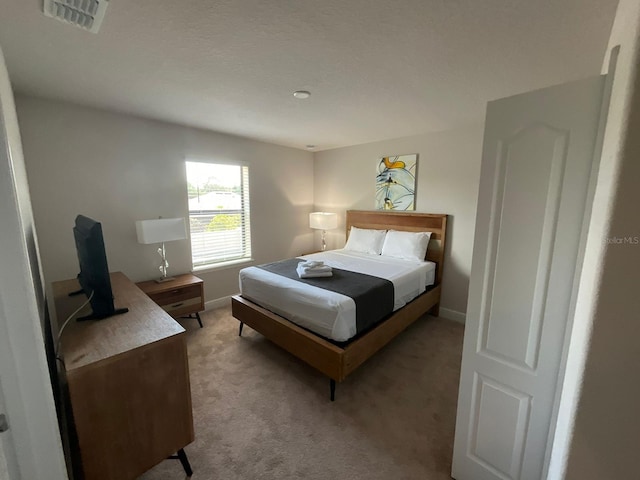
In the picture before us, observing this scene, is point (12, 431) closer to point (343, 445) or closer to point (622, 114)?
point (343, 445)

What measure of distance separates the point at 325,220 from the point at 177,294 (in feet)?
7.83

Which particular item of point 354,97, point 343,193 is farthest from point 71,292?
point 343,193

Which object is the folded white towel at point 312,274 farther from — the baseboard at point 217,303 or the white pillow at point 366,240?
the baseboard at point 217,303

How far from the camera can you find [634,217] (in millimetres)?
588

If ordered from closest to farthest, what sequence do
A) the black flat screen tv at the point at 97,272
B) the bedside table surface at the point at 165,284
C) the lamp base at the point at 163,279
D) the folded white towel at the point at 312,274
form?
the black flat screen tv at the point at 97,272 → the folded white towel at the point at 312,274 → the bedside table surface at the point at 165,284 → the lamp base at the point at 163,279

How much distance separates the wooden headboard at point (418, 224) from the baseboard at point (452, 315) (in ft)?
1.31

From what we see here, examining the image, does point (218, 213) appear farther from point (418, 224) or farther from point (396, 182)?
point (418, 224)

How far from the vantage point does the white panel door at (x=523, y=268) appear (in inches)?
39.8

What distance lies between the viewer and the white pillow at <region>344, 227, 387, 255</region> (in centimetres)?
372

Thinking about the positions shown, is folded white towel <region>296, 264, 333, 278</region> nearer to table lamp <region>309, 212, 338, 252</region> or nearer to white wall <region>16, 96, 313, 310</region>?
white wall <region>16, 96, 313, 310</region>

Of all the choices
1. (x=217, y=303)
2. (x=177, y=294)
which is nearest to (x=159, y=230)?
(x=177, y=294)

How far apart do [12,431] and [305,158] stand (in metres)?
4.35

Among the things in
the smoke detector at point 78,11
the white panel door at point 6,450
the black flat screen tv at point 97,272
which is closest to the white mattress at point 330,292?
the black flat screen tv at point 97,272

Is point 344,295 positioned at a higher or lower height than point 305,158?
lower
